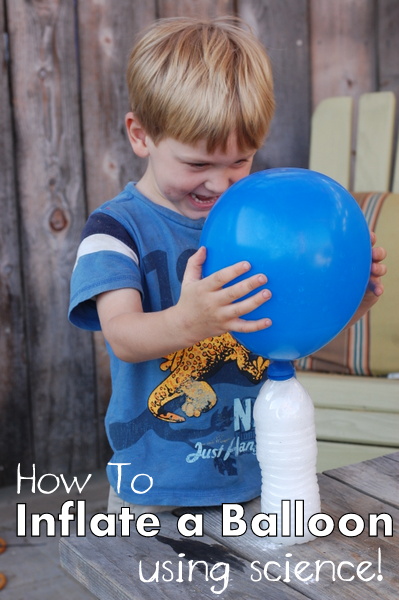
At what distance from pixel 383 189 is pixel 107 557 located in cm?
202

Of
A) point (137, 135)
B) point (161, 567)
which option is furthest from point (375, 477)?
point (137, 135)

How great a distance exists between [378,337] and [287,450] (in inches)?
60.1

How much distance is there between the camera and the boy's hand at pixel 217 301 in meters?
0.85

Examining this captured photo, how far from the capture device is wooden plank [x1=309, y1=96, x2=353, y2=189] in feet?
8.98

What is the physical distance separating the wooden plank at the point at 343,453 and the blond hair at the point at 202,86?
50.7 inches

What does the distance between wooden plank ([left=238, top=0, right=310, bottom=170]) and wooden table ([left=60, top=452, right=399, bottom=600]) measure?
1934 mm

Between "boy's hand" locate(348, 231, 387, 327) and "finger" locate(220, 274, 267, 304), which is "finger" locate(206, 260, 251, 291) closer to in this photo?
"finger" locate(220, 274, 267, 304)

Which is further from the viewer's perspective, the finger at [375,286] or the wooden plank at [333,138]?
the wooden plank at [333,138]

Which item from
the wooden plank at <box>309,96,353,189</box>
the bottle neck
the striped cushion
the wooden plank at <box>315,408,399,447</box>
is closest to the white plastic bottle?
the bottle neck

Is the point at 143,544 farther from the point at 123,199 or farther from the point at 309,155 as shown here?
the point at 309,155

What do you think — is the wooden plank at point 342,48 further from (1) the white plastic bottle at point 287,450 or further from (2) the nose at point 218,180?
(1) the white plastic bottle at point 287,450

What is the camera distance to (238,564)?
0.99 metres

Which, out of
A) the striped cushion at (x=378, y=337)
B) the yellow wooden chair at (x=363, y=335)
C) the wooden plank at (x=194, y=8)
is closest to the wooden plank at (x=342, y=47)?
the yellow wooden chair at (x=363, y=335)

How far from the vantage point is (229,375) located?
122cm
